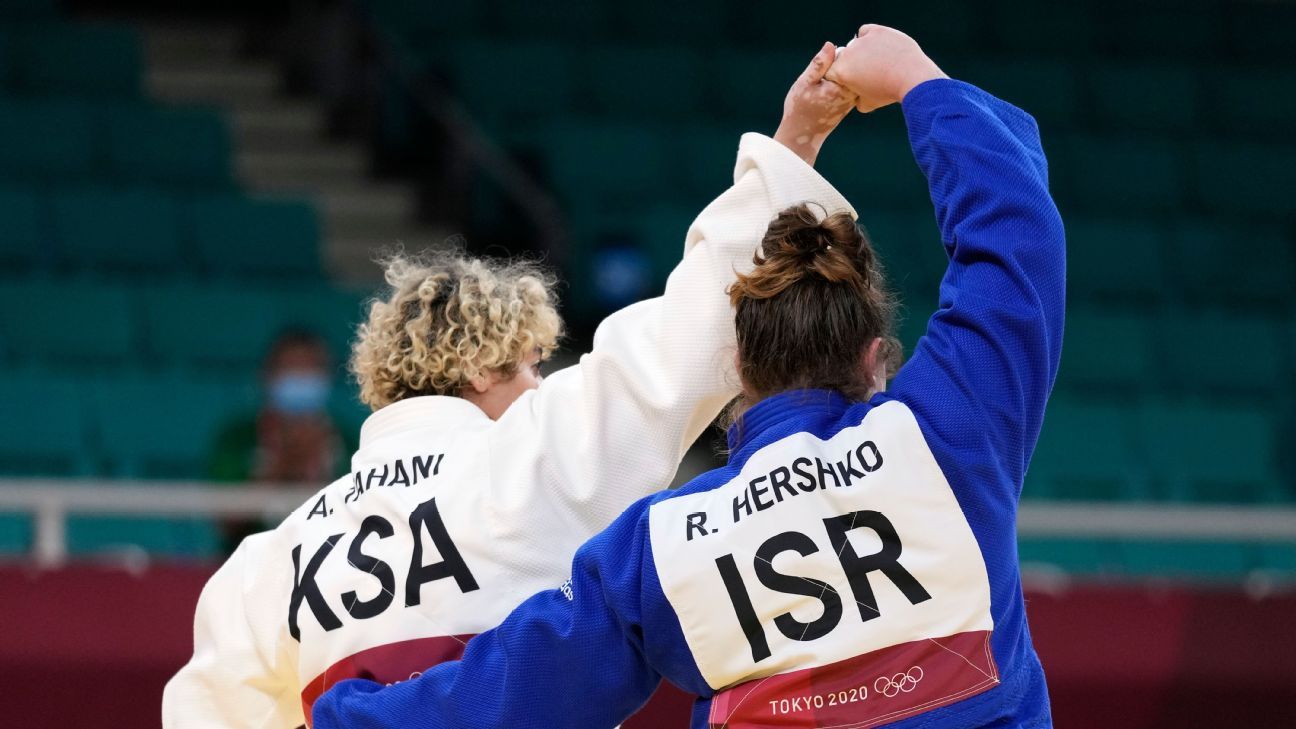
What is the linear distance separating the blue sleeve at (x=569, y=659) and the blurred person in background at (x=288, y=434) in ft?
8.80

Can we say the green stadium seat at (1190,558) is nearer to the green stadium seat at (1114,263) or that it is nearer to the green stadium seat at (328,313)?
the green stadium seat at (1114,263)

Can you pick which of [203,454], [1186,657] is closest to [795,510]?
[1186,657]

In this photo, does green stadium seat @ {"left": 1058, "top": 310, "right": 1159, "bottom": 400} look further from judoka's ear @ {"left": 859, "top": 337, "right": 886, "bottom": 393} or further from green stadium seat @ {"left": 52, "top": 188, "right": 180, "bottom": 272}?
judoka's ear @ {"left": 859, "top": 337, "right": 886, "bottom": 393}

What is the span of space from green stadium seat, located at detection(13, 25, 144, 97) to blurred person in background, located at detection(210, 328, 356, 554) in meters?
3.20

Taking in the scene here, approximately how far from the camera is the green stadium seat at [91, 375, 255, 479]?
5.58 m

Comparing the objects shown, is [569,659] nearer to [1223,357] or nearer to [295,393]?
[295,393]

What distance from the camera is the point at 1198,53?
28.5 ft

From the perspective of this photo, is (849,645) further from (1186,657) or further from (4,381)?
(4,381)

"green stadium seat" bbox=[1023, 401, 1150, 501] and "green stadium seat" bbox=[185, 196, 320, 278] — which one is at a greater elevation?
"green stadium seat" bbox=[185, 196, 320, 278]

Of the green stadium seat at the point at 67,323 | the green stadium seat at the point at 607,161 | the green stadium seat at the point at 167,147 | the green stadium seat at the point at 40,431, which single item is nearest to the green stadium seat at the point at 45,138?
the green stadium seat at the point at 167,147

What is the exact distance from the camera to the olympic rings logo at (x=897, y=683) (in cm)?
174

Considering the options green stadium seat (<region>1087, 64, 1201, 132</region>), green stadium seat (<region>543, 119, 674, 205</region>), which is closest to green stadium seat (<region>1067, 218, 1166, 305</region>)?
green stadium seat (<region>1087, 64, 1201, 132</region>)

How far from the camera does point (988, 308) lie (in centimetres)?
177

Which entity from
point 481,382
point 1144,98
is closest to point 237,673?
point 481,382
